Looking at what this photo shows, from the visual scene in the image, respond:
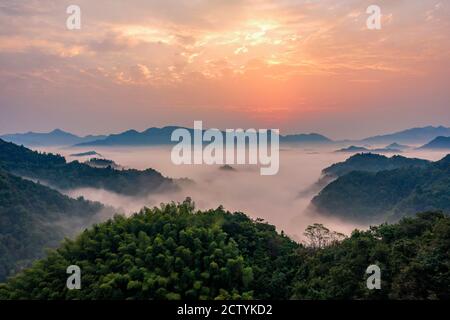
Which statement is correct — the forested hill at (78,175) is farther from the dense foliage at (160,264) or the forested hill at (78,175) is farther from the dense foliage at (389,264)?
the dense foliage at (389,264)

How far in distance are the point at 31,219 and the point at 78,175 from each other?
52501 mm

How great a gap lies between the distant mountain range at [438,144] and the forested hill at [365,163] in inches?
364

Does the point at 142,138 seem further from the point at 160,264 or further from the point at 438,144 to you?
the point at 160,264

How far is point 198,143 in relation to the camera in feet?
74.3

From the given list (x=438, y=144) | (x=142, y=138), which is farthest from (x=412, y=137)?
(x=142, y=138)

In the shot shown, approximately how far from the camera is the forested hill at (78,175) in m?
129

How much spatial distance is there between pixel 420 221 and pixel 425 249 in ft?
12.2

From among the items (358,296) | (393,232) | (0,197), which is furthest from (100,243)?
(0,197)

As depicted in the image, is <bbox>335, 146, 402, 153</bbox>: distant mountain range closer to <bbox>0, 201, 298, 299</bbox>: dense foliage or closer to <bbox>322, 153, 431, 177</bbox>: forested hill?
<bbox>322, 153, 431, 177</bbox>: forested hill

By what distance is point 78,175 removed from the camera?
439ft

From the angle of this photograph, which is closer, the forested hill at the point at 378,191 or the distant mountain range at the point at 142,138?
the forested hill at the point at 378,191

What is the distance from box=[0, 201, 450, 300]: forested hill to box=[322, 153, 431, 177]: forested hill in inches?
4473

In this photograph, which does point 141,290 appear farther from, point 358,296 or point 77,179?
point 77,179

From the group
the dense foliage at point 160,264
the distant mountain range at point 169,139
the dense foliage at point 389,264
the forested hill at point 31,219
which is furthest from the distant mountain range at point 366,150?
the dense foliage at point 160,264
